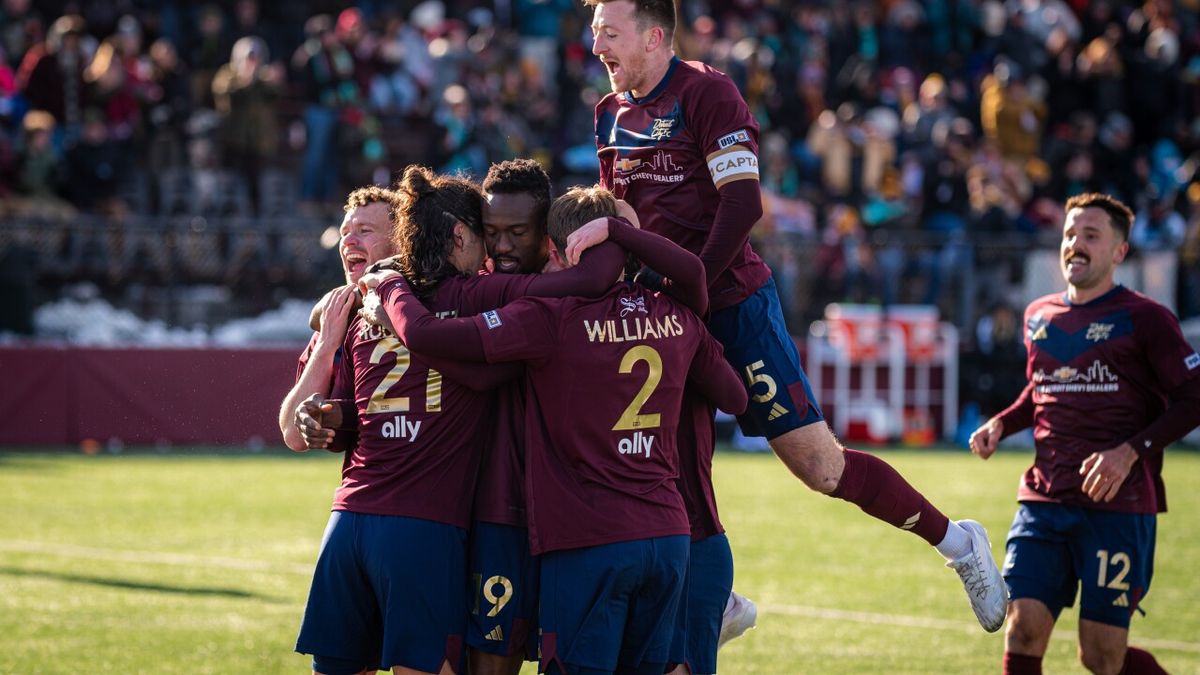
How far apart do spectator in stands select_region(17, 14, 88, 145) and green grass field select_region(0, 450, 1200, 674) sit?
428 centimetres

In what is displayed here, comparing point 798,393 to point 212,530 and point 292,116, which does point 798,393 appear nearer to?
point 212,530

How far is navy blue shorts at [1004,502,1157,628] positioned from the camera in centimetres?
722

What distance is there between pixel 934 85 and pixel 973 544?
18.0 m

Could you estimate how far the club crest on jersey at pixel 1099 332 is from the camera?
7461 mm

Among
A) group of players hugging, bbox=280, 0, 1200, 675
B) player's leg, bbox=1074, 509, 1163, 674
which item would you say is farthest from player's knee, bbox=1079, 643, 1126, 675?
group of players hugging, bbox=280, 0, 1200, 675

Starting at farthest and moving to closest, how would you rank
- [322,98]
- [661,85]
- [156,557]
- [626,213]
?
[322,98]
[156,557]
[661,85]
[626,213]

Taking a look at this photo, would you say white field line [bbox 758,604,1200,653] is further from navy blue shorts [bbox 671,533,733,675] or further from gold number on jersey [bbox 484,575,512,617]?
gold number on jersey [bbox 484,575,512,617]

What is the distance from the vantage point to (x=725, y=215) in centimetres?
620

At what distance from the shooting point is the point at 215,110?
65.2 feet

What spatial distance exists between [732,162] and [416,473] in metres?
1.70

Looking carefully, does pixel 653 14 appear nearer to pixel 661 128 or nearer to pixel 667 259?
pixel 661 128

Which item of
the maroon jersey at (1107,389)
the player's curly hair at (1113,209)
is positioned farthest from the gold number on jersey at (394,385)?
the player's curly hair at (1113,209)

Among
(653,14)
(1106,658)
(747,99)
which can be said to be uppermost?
(747,99)

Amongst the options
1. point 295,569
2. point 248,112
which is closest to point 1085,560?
→ point 295,569
